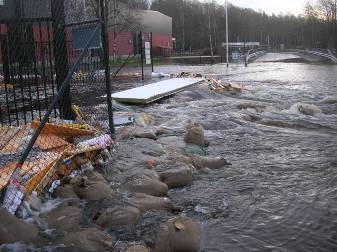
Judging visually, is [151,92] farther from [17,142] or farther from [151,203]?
[151,203]

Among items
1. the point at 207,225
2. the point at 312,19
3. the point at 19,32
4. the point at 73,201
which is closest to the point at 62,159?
the point at 73,201

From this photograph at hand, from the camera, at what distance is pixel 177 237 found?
16.4 ft

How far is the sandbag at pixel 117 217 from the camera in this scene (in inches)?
216

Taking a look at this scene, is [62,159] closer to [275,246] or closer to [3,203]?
[3,203]

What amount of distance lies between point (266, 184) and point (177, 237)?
238cm

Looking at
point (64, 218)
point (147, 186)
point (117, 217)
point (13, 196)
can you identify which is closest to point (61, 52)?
point (147, 186)

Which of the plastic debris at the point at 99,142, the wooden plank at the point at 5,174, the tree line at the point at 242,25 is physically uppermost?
the tree line at the point at 242,25

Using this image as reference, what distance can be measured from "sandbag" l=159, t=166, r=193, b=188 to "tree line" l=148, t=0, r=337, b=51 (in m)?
79.1

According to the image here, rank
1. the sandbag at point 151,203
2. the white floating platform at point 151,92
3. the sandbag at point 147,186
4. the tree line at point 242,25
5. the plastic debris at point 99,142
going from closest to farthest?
the sandbag at point 151,203, the sandbag at point 147,186, the plastic debris at point 99,142, the white floating platform at point 151,92, the tree line at point 242,25

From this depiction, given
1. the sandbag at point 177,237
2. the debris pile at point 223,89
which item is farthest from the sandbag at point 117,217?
the debris pile at point 223,89

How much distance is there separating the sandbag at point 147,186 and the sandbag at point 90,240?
1323 millimetres

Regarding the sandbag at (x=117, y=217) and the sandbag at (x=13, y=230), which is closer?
the sandbag at (x=13, y=230)

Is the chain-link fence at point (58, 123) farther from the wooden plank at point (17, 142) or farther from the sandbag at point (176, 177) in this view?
the sandbag at point (176, 177)

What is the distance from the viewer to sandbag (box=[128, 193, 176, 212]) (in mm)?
5938
